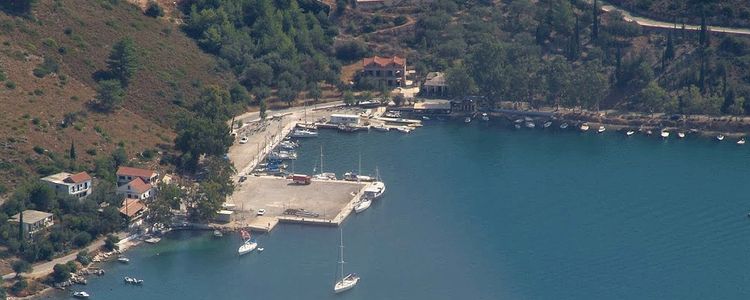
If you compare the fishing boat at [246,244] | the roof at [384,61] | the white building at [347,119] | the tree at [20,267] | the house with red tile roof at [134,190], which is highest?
the roof at [384,61]

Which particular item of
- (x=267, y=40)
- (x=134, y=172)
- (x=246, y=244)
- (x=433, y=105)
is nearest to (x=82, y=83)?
(x=134, y=172)

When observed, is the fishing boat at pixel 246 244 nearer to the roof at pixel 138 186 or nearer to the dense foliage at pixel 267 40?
the roof at pixel 138 186

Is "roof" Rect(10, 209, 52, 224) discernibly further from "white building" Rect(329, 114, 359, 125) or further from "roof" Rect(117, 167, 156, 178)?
"white building" Rect(329, 114, 359, 125)

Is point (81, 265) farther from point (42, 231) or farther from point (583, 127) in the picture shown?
point (583, 127)

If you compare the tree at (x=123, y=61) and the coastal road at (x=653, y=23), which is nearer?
the tree at (x=123, y=61)

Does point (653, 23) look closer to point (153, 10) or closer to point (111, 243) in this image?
point (153, 10)

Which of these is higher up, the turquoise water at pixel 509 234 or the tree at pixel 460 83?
the tree at pixel 460 83

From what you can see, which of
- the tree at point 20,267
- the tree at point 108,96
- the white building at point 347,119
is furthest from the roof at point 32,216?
the white building at point 347,119
